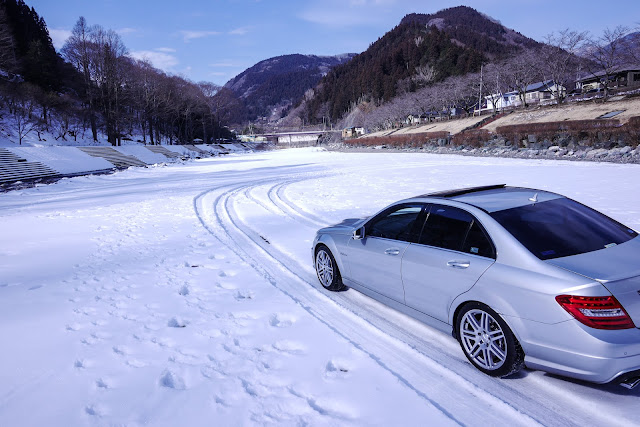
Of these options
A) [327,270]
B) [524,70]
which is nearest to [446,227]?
[327,270]

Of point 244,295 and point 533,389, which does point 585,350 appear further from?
point 244,295

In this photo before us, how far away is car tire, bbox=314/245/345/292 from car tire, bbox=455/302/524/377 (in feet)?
6.41

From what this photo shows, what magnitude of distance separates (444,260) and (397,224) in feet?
3.01

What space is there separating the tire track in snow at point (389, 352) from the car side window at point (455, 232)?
1050 millimetres

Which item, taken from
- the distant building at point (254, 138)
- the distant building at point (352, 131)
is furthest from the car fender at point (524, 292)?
the distant building at point (254, 138)

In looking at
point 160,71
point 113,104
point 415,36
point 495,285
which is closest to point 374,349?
point 495,285

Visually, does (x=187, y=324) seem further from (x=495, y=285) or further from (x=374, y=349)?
(x=495, y=285)

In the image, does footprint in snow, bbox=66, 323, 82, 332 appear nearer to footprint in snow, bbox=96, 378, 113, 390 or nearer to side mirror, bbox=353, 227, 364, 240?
footprint in snow, bbox=96, 378, 113, 390

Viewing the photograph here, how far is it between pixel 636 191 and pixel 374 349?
36.9 ft

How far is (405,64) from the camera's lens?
476 feet

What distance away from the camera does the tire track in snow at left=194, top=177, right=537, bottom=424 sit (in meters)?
2.73

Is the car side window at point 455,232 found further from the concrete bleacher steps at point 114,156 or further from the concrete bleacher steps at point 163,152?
the concrete bleacher steps at point 163,152

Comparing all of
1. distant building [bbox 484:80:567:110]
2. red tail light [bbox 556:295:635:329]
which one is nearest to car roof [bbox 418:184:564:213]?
red tail light [bbox 556:295:635:329]

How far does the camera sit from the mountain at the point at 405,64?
113 meters
